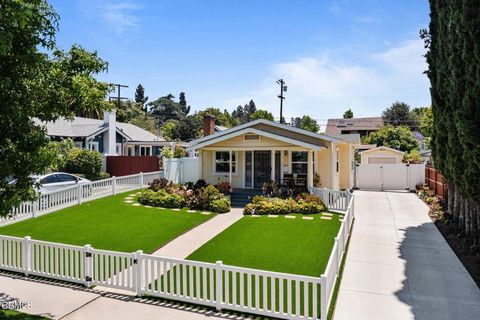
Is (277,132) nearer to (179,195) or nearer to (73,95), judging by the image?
(179,195)

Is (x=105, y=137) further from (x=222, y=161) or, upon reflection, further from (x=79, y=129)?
(x=222, y=161)

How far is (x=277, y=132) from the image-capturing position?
64.8 ft

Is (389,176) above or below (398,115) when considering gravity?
below

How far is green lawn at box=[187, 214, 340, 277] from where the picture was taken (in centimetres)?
912

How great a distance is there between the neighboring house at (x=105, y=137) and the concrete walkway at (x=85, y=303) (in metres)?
18.1

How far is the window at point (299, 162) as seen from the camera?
19828mm

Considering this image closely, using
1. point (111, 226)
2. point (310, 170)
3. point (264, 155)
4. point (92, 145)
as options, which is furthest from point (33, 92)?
point (92, 145)

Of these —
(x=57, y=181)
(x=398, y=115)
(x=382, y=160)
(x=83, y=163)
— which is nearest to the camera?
(x=57, y=181)

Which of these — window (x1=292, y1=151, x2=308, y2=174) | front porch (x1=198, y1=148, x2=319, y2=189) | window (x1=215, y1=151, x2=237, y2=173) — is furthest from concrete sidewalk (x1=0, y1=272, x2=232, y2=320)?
window (x1=292, y1=151, x2=308, y2=174)

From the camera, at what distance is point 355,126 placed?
62969 millimetres

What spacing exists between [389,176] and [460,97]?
1626 cm

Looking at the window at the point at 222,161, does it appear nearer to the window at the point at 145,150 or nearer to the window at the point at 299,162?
the window at the point at 299,162

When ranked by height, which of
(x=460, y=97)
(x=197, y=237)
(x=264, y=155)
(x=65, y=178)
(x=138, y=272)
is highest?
(x=460, y=97)

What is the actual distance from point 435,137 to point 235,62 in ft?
40.0
